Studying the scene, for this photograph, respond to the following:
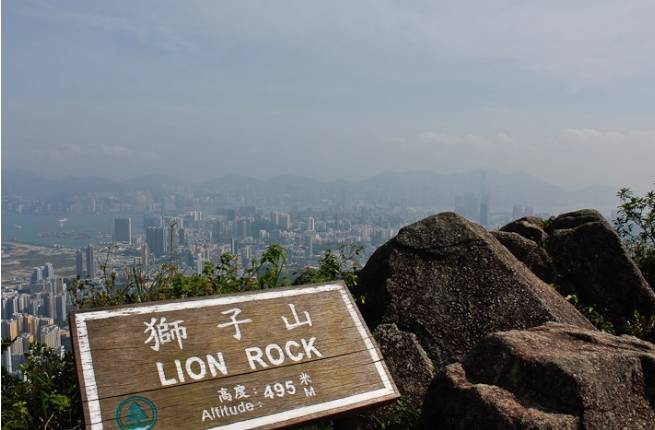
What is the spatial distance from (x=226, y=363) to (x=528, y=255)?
205 inches

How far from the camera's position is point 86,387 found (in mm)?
3398

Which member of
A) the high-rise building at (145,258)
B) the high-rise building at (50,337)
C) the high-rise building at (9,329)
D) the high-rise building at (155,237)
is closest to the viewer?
the high-rise building at (9,329)

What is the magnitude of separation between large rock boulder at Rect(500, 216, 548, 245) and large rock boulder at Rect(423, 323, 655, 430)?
4011 millimetres

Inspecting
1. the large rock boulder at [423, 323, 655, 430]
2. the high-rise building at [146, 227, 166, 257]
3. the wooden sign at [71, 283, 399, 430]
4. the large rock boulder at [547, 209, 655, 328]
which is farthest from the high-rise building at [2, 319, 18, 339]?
the large rock boulder at [547, 209, 655, 328]

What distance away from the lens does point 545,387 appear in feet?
13.4

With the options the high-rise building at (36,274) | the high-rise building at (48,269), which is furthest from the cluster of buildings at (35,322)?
the high-rise building at (48,269)

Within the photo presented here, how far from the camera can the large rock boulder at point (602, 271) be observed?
7355 millimetres

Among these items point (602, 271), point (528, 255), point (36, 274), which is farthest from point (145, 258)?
point (36, 274)

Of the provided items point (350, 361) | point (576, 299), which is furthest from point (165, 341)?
point (576, 299)

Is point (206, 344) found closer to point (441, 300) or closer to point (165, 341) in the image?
point (165, 341)

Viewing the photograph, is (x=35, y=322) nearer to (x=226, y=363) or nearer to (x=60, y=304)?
(x=60, y=304)

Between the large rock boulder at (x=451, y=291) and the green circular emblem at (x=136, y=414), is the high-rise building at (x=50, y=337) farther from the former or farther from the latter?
the large rock boulder at (x=451, y=291)

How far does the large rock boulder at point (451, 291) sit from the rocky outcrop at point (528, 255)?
3.64 feet

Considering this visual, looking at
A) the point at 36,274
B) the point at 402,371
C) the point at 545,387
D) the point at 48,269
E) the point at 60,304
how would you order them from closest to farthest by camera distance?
the point at 545,387
the point at 402,371
the point at 60,304
the point at 36,274
the point at 48,269
